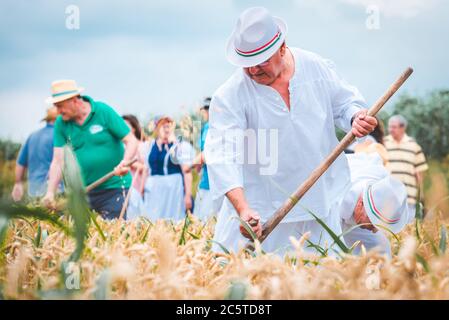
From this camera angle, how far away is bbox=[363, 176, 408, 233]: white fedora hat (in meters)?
3.82

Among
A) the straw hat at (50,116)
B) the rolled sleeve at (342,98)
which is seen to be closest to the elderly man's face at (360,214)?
the rolled sleeve at (342,98)

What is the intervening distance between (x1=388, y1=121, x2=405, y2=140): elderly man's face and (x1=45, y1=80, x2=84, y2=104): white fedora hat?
3.77m

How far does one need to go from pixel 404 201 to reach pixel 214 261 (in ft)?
5.01

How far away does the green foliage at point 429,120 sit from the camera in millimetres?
16797

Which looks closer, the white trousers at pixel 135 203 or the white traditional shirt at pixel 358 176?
the white traditional shirt at pixel 358 176

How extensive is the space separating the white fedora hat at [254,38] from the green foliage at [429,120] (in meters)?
13.4

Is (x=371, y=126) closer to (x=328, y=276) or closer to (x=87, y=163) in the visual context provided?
(x=328, y=276)

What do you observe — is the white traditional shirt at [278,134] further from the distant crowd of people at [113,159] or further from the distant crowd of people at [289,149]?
the distant crowd of people at [113,159]

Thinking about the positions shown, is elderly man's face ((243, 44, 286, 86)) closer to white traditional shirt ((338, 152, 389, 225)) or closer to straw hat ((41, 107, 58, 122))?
white traditional shirt ((338, 152, 389, 225))

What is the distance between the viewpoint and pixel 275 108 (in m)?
3.78

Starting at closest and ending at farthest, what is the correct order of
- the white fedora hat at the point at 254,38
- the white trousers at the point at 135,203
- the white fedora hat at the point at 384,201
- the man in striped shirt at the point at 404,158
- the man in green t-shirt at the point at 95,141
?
the white fedora hat at the point at 254,38, the white fedora hat at the point at 384,201, the man in green t-shirt at the point at 95,141, the white trousers at the point at 135,203, the man in striped shirt at the point at 404,158

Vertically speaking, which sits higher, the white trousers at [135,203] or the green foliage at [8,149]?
the green foliage at [8,149]

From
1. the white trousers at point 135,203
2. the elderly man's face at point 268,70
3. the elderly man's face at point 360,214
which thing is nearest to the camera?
the elderly man's face at point 268,70
